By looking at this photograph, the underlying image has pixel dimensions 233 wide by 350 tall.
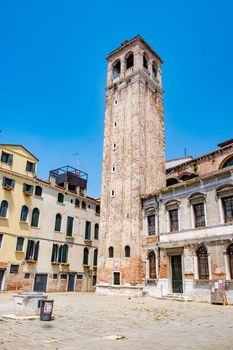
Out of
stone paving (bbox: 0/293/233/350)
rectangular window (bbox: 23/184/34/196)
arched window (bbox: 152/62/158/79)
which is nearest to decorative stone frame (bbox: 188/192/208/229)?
stone paving (bbox: 0/293/233/350)

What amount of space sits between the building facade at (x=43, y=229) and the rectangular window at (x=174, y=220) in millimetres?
11771

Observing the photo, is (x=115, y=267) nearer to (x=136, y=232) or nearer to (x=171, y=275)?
(x=136, y=232)

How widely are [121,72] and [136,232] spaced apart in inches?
758

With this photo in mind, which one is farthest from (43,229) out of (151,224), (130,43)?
(130,43)

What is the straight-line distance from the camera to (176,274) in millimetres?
22094

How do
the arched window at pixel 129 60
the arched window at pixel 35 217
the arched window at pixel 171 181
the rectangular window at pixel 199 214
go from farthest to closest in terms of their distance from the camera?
the arched window at pixel 129 60, the arched window at pixel 171 181, the arched window at pixel 35 217, the rectangular window at pixel 199 214

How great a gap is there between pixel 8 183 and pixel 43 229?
18.6 ft

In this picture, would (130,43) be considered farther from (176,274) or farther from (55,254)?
(176,274)

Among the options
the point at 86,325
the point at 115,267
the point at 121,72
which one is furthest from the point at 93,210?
the point at 86,325

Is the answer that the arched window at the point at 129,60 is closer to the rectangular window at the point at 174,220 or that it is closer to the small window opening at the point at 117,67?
the small window opening at the point at 117,67

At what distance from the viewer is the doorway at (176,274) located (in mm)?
21656

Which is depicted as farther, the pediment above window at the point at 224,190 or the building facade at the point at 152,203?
the building facade at the point at 152,203

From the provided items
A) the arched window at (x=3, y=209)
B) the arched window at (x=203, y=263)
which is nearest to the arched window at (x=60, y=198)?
the arched window at (x=3, y=209)

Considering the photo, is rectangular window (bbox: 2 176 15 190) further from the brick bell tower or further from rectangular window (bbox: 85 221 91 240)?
rectangular window (bbox: 85 221 91 240)
